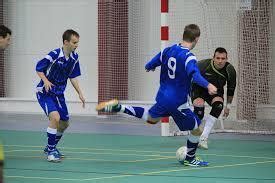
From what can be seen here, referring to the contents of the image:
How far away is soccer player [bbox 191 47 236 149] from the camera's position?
1097 centimetres

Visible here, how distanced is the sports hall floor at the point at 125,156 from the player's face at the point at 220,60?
4.28 ft

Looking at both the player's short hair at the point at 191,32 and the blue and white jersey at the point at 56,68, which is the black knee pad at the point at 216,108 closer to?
the player's short hair at the point at 191,32

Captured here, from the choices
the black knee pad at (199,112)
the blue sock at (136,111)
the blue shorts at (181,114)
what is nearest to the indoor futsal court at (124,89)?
the blue sock at (136,111)

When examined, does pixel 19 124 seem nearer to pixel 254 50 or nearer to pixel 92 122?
pixel 92 122

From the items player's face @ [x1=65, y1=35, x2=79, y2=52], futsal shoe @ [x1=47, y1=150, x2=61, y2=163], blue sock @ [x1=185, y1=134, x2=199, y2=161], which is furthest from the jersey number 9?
futsal shoe @ [x1=47, y1=150, x2=61, y2=163]

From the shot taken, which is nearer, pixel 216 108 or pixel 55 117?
pixel 55 117

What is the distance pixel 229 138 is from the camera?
1246 cm

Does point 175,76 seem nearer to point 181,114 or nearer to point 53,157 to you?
point 181,114

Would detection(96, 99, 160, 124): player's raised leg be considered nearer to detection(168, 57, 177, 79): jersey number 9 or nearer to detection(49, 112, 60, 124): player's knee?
detection(168, 57, 177, 79): jersey number 9

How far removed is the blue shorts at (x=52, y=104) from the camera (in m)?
9.12

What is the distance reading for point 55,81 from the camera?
9250mm

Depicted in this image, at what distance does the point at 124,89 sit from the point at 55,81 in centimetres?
720

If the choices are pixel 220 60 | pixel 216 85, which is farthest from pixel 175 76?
pixel 216 85

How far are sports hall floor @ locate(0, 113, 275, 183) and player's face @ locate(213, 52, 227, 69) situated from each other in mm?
1305
